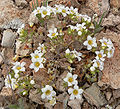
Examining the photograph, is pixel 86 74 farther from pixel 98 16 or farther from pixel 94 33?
pixel 98 16

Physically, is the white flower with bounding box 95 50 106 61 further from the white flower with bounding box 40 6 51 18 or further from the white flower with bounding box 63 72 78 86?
the white flower with bounding box 40 6 51 18

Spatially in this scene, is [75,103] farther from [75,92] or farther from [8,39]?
[8,39]

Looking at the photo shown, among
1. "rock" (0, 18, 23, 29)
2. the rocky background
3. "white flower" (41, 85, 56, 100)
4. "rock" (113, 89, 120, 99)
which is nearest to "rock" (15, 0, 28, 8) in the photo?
the rocky background

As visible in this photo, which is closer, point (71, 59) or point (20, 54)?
point (71, 59)

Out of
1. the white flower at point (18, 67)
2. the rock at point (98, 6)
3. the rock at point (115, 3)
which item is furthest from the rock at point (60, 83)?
the rock at point (115, 3)

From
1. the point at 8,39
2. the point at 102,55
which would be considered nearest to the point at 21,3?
the point at 8,39

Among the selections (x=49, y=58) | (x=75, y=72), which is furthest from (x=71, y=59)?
(x=49, y=58)
